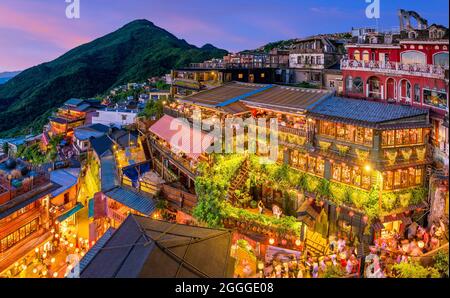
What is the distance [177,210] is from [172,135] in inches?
286

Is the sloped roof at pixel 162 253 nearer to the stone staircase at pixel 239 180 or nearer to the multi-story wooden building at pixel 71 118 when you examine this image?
the stone staircase at pixel 239 180

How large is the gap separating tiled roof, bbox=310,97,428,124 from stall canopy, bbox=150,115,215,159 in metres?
8.10

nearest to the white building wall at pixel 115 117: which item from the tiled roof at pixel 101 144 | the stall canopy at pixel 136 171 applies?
the tiled roof at pixel 101 144

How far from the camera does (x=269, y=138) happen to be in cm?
2678

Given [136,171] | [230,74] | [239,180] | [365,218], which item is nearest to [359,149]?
[365,218]

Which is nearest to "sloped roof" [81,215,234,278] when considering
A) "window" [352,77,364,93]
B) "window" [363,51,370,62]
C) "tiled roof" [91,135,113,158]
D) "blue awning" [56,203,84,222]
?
"window" [352,77,364,93]

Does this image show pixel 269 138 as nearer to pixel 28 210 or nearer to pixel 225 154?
pixel 225 154

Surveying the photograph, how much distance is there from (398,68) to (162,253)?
20.8 m

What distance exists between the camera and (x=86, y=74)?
13275 centimetres

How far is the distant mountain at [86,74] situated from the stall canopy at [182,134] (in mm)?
69632

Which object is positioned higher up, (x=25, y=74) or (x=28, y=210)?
(x=25, y=74)

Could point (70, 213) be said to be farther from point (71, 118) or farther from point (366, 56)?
point (71, 118)

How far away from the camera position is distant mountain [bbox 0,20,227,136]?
113 metres
